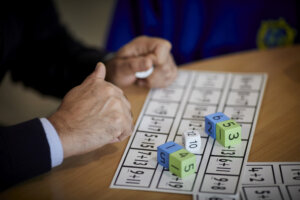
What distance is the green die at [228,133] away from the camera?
956 millimetres

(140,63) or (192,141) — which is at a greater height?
(140,63)

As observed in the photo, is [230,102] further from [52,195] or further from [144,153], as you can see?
[52,195]

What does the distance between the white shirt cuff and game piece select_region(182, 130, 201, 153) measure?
29 centimetres

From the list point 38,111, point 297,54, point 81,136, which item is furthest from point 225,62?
point 38,111

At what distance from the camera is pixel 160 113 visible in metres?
1.13

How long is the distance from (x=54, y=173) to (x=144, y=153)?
0.21 meters

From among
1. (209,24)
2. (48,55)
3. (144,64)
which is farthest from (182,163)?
(209,24)

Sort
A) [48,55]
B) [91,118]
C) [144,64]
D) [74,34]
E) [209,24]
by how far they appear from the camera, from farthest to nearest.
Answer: [74,34]
[209,24]
[48,55]
[144,64]
[91,118]

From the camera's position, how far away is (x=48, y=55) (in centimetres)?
152

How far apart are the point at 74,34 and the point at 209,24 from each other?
101 cm

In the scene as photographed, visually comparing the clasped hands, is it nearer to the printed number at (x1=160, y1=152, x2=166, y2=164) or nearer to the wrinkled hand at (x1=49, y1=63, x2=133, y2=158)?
the wrinkled hand at (x1=49, y1=63, x2=133, y2=158)

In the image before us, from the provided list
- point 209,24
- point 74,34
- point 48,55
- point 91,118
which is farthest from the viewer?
point 74,34

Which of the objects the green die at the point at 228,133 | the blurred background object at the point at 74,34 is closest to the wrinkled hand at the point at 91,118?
the green die at the point at 228,133

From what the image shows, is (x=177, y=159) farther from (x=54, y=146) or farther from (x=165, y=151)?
(x=54, y=146)
